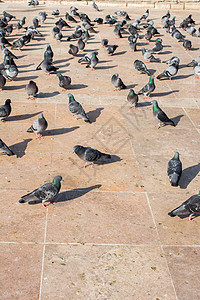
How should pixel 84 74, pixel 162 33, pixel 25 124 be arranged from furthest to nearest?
1. pixel 162 33
2. pixel 84 74
3. pixel 25 124

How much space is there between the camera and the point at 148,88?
13766mm

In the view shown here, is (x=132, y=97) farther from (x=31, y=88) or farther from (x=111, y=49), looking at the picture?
(x=111, y=49)

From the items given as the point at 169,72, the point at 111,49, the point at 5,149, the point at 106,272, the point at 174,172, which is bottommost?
the point at 106,272

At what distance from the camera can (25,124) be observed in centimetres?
1180

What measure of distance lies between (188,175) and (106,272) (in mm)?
4261

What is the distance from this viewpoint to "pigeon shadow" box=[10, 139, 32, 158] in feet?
33.2

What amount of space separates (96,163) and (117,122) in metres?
2.83

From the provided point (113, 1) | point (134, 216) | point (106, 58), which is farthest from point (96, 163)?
point (113, 1)

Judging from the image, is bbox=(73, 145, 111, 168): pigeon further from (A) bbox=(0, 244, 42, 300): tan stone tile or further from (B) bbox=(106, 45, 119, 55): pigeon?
(B) bbox=(106, 45, 119, 55): pigeon

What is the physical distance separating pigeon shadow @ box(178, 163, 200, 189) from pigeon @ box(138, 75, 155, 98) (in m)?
4.85

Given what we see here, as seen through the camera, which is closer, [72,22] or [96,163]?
[96,163]

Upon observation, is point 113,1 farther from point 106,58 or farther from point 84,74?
point 84,74

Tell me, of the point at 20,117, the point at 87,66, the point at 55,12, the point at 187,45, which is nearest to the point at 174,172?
the point at 20,117

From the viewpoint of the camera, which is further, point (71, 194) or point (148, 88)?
point (148, 88)
